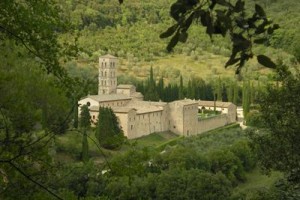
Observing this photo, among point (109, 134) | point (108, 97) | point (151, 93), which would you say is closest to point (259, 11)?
point (109, 134)

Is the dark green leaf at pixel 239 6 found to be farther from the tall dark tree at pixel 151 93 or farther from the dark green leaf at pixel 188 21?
the tall dark tree at pixel 151 93

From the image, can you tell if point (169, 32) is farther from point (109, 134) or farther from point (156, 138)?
point (156, 138)

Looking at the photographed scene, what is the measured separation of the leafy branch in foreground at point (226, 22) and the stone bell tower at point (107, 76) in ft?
130

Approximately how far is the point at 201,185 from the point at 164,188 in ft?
4.14

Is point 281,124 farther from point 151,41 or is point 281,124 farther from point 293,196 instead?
point 151,41

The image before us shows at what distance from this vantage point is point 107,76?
41500 millimetres

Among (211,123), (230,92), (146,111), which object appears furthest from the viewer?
(230,92)

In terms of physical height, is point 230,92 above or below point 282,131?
below

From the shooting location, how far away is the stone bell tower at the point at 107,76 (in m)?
41.7

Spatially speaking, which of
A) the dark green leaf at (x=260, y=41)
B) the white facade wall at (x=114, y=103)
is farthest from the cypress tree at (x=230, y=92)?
the dark green leaf at (x=260, y=41)

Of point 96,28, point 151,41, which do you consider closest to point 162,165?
point 151,41

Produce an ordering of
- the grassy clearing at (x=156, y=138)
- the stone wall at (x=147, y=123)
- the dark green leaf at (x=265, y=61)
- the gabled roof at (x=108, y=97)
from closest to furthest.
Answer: the dark green leaf at (x=265, y=61), the grassy clearing at (x=156, y=138), the stone wall at (x=147, y=123), the gabled roof at (x=108, y=97)

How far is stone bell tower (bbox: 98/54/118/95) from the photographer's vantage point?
41.7 metres

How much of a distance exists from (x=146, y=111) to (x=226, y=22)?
108ft
